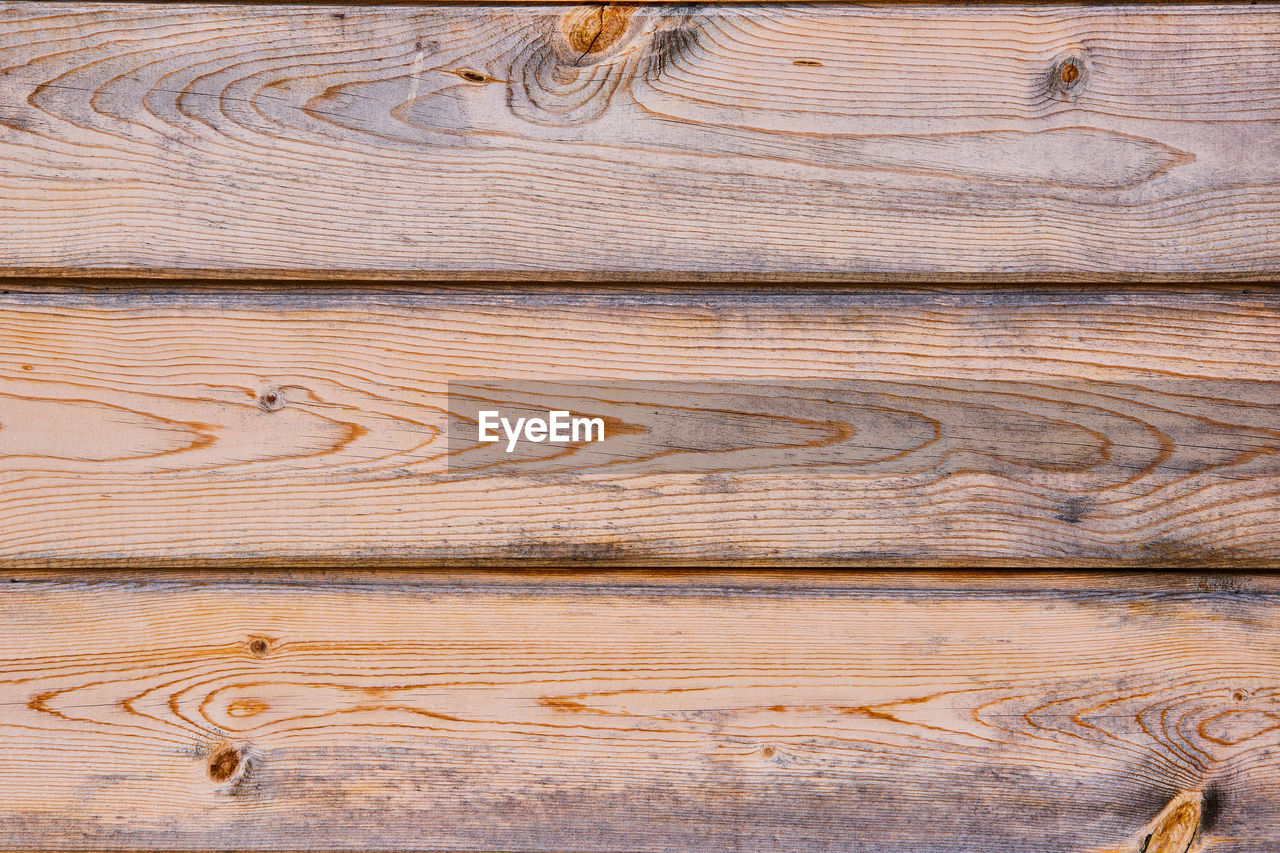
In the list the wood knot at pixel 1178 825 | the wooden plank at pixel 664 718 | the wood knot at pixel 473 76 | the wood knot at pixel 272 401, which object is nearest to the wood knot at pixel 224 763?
the wooden plank at pixel 664 718

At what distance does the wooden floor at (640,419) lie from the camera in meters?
0.51

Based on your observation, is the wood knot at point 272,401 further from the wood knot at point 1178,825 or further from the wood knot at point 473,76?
the wood knot at point 1178,825

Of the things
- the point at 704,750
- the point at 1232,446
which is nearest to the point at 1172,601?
the point at 1232,446

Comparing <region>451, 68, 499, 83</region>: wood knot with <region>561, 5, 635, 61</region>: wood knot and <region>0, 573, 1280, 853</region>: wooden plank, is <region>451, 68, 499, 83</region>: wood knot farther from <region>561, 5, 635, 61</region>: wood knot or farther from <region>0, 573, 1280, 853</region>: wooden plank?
<region>0, 573, 1280, 853</region>: wooden plank

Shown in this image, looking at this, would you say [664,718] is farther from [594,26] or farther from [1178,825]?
[594,26]

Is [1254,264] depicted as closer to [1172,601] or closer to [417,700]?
[1172,601]

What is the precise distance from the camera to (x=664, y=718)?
0.53 meters

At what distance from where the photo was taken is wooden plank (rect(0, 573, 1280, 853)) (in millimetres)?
527

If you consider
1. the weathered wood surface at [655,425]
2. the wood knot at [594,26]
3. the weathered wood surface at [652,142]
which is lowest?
the weathered wood surface at [655,425]

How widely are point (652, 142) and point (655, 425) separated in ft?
0.65

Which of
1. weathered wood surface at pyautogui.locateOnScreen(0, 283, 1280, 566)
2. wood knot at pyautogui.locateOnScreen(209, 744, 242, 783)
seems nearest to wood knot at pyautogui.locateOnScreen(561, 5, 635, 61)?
weathered wood surface at pyautogui.locateOnScreen(0, 283, 1280, 566)

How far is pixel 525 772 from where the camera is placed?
1.75ft

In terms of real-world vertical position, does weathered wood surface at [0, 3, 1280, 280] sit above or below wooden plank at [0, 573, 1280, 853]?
above

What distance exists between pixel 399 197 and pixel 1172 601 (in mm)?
619
